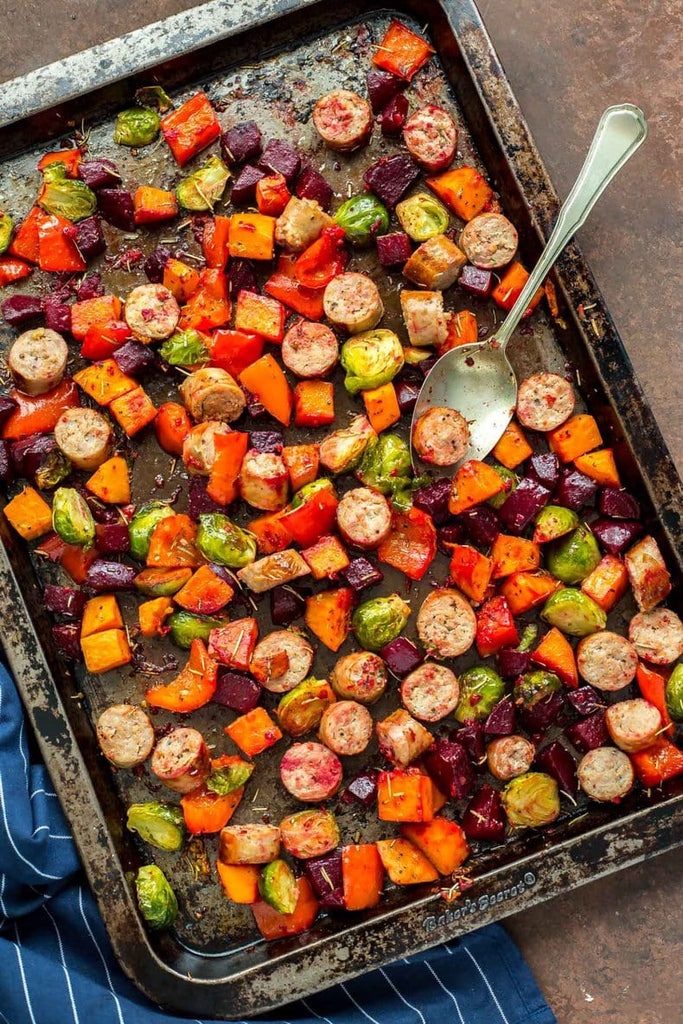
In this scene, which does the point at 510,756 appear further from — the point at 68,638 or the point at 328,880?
the point at 68,638

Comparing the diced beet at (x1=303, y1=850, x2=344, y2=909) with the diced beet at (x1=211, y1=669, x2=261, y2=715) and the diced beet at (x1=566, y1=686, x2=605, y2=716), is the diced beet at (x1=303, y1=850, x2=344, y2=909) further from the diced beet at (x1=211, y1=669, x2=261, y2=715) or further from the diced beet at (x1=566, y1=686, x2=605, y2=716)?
the diced beet at (x1=566, y1=686, x2=605, y2=716)

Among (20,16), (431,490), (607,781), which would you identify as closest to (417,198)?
(431,490)

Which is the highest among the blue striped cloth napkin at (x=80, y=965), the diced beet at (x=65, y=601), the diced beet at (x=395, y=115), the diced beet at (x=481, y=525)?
the diced beet at (x=395, y=115)

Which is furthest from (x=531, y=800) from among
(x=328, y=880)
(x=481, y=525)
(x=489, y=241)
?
(x=489, y=241)

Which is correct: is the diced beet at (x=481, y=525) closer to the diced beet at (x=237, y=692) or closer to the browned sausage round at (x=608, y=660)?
the browned sausage round at (x=608, y=660)

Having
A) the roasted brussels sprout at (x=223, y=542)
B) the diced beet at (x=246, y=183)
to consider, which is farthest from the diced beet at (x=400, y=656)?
the diced beet at (x=246, y=183)

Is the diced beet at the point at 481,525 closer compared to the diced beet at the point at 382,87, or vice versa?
the diced beet at the point at 481,525
